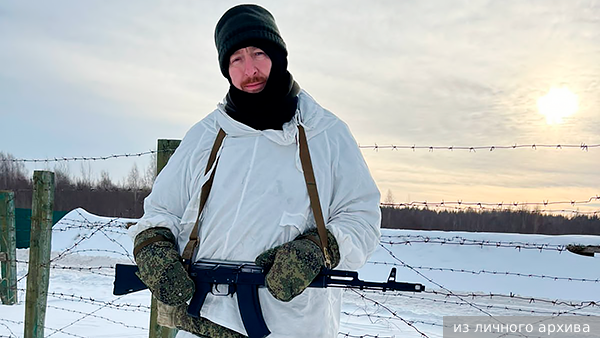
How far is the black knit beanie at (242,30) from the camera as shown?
189 cm

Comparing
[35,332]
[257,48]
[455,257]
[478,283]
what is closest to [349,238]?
[257,48]

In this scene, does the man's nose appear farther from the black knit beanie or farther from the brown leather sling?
the brown leather sling

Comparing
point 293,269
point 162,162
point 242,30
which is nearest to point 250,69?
point 242,30

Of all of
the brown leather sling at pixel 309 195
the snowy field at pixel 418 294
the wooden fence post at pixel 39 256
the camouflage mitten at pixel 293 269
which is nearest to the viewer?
the camouflage mitten at pixel 293 269

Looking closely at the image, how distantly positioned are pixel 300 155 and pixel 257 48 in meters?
0.46

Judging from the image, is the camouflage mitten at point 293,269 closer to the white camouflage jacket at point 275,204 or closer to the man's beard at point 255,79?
the white camouflage jacket at point 275,204

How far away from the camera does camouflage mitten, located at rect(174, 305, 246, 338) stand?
1824mm

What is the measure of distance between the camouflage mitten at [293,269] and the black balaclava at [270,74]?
0.49 m

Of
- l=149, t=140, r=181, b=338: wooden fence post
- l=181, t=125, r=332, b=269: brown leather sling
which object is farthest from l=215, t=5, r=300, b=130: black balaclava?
l=149, t=140, r=181, b=338: wooden fence post

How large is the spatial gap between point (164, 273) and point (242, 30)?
969 mm

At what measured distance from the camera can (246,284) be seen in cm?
Result: 178

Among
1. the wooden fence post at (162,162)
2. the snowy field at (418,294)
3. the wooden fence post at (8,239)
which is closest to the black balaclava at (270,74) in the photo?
the wooden fence post at (162,162)

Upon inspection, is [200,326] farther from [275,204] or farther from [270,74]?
[270,74]

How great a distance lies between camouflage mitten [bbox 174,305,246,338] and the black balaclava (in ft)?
2.54
